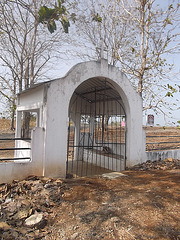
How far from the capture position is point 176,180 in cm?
562

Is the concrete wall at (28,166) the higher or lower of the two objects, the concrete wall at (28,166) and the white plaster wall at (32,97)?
the lower

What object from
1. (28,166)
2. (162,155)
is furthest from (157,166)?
(28,166)

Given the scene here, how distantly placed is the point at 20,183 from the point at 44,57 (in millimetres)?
11472

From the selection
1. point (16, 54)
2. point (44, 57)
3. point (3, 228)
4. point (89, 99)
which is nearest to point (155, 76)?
point (89, 99)

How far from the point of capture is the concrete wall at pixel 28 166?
502 cm

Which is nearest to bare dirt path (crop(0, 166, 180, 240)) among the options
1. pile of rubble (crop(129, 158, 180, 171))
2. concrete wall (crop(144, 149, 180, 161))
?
pile of rubble (crop(129, 158, 180, 171))

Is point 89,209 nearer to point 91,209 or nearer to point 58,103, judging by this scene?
point 91,209

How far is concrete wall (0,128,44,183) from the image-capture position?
502cm

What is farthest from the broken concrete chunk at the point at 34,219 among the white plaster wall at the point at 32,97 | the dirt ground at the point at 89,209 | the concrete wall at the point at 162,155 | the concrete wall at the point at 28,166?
the concrete wall at the point at 162,155

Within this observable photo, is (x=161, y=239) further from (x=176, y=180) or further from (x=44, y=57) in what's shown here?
(x=44, y=57)

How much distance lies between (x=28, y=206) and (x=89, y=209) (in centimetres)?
120

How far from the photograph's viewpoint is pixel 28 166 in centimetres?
530

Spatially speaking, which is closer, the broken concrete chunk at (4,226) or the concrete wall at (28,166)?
the broken concrete chunk at (4,226)

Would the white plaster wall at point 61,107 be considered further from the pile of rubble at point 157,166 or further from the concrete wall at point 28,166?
the pile of rubble at point 157,166
